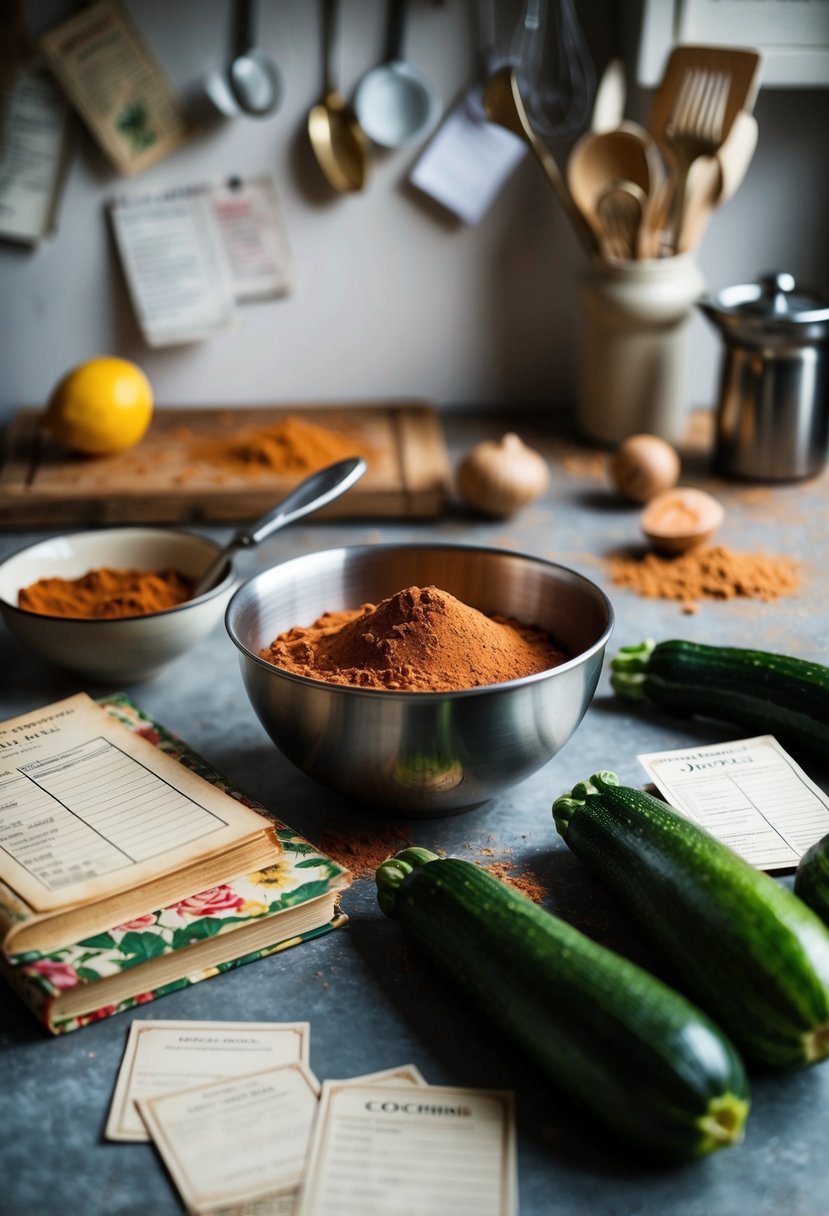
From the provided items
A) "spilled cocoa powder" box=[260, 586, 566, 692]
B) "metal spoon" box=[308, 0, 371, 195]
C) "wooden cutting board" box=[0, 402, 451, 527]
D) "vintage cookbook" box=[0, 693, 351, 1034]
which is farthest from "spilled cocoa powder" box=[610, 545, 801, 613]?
"metal spoon" box=[308, 0, 371, 195]

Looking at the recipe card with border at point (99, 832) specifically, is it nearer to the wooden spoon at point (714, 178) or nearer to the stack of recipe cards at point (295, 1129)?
the stack of recipe cards at point (295, 1129)

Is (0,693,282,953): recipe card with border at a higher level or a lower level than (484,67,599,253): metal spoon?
lower

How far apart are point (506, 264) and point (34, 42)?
737 millimetres

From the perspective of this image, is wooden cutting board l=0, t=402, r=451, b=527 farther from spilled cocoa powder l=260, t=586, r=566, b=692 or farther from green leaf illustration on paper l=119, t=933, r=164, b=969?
green leaf illustration on paper l=119, t=933, r=164, b=969

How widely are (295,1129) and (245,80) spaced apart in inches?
57.5

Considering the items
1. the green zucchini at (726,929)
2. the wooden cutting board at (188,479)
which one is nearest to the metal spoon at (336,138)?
the wooden cutting board at (188,479)

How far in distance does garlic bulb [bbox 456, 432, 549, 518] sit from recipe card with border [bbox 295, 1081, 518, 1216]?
0.95m

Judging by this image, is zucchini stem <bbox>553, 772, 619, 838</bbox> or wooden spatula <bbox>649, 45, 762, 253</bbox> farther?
wooden spatula <bbox>649, 45, 762, 253</bbox>

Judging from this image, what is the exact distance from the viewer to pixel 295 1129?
684 millimetres

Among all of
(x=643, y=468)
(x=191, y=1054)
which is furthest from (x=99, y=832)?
(x=643, y=468)

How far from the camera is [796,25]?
63.1 inches

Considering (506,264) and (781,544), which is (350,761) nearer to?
(781,544)

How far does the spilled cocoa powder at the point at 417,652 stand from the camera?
0.92 metres

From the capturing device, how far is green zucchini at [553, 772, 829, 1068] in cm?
68
